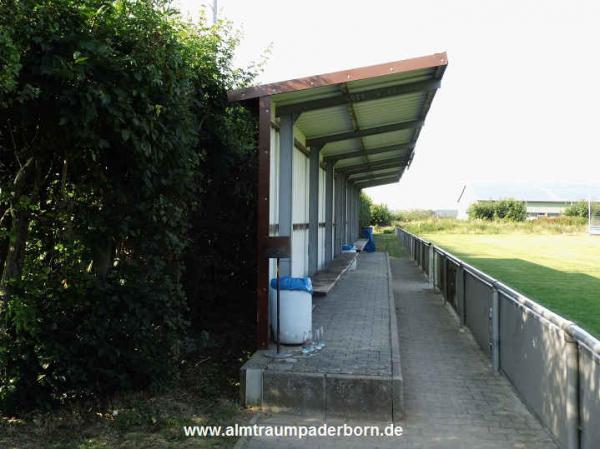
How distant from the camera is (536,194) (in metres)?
90.6

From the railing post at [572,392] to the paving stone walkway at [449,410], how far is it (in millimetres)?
626

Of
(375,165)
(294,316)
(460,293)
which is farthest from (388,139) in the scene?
(294,316)

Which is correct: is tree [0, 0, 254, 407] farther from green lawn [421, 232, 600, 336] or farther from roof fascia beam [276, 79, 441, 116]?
green lawn [421, 232, 600, 336]

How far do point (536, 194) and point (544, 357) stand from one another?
9255cm

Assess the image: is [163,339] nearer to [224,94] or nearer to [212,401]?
[212,401]

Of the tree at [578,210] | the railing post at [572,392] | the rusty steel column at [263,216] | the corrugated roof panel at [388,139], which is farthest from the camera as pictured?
the tree at [578,210]

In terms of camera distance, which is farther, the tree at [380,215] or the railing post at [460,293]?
the tree at [380,215]

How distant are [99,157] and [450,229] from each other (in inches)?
2116

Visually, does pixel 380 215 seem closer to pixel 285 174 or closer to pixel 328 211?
pixel 328 211

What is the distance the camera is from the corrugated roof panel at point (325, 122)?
9.08m

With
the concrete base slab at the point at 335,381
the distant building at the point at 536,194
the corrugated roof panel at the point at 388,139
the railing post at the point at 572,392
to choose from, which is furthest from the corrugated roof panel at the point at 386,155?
the distant building at the point at 536,194

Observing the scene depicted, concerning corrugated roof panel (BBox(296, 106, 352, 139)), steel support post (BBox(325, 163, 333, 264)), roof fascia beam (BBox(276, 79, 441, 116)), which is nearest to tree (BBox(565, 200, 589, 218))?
steel support post (BBox(325, 163, 333, 264))

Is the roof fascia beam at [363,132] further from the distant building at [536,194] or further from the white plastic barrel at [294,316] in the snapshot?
the distant building at [536,194]

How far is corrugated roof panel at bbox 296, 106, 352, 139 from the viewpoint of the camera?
9.08 metres
